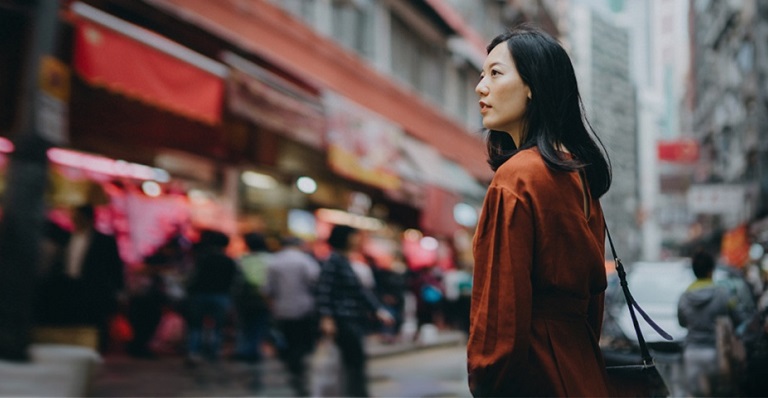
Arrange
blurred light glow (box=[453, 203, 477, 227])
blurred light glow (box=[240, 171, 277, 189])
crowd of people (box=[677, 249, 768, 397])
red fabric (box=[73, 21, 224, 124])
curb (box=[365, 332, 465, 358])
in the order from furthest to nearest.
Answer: blurred light glow (box=[453, 203, 477, 227]), blurred light glow (box=[240, 171, 277, 189]), curb (box=[365, 332, 465, 358]), red fabric (box=[73, 21, 224, 124]), crowd of people (box=[677, 249, 768, 397])

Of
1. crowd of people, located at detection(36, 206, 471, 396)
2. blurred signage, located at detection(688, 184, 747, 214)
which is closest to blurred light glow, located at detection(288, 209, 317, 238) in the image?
crowd of people, located at detection(36, 206, 471, 396)

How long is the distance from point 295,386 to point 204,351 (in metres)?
4.70

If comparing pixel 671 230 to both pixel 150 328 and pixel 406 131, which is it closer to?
pixel 406 131

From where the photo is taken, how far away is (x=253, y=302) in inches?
516

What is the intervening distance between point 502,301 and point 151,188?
46.3 feet

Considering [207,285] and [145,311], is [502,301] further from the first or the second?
[145,311]

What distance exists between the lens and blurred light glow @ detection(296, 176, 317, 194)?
19250 mm

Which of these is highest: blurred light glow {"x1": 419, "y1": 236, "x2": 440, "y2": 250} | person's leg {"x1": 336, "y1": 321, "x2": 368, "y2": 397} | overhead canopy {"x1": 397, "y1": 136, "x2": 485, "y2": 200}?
overhead canopy {"x1": 397, "y1": 136, "x2": 485, "y2": 200}

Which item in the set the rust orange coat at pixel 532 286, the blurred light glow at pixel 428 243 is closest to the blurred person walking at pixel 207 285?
the rust orange coat at pixel 532 286

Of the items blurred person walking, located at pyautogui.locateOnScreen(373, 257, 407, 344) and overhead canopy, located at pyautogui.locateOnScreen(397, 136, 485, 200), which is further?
overhead canopy, located at pyautogui.locateOnScreen(397, 136, 485, 200)

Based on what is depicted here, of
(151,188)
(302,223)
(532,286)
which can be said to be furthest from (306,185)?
(532,286)

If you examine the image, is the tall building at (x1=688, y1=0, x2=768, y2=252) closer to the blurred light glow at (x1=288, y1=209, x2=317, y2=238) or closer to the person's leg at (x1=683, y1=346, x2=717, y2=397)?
the blurred light glow at (x1=288, y1=209, x2=317, y2=238)

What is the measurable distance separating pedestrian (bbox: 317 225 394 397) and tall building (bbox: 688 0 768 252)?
22.3m

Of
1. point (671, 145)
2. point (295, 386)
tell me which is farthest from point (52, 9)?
point (671, 145)
